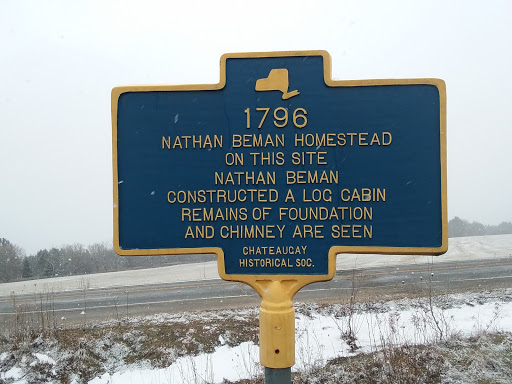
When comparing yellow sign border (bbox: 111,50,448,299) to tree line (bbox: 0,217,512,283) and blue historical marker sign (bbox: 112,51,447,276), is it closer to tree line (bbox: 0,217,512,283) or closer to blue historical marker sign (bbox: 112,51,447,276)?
blue historical marker sign (bbox: 112,51,447,276)

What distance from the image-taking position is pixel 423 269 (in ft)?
39.7

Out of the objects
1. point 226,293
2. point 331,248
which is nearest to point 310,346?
point 331,248

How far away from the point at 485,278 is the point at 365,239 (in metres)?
9.69

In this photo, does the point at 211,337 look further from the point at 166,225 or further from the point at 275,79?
the point at 275,79

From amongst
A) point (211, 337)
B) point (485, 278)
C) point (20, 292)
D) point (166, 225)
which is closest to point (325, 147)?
point (166, 225)

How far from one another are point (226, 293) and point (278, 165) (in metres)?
7.85

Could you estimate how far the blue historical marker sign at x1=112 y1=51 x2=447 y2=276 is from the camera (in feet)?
7.81

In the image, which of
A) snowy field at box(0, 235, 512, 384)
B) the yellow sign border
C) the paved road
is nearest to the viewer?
the yellow sign border

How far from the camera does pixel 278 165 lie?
245cm

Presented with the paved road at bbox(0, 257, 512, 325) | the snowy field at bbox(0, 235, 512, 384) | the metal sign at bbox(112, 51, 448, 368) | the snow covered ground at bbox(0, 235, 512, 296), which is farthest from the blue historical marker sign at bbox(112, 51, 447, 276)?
the snow covered ground at bbox(0, 235, 512, 296)

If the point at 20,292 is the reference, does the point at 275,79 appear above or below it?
above

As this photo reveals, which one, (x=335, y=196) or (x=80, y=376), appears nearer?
(x=335, y=196)

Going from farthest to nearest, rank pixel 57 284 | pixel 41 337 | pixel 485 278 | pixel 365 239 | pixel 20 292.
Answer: pixel 57 284
pixel 20 292
pixel 485 278
pixel 41 337
pixel 365 239

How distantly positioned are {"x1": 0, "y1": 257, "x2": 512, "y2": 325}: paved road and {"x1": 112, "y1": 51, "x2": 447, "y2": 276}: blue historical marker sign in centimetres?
555
